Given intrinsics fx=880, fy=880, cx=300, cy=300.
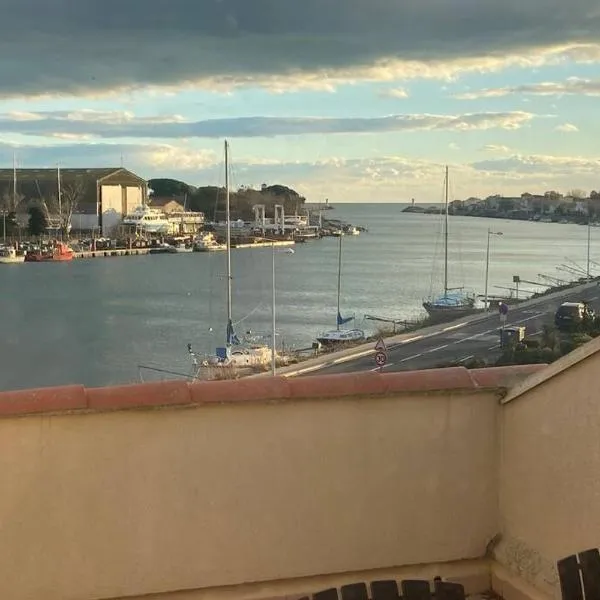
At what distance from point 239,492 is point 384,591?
715 mm

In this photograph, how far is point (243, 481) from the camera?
3174mm

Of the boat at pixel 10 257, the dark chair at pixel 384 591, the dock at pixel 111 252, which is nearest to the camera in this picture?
the dark chair at pixel 384 591

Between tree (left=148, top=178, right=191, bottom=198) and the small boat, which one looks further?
tree (left=148, top=178, right=191, bottom=198)

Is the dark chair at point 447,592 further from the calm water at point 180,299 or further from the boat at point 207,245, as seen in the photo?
the boat at point 207,245

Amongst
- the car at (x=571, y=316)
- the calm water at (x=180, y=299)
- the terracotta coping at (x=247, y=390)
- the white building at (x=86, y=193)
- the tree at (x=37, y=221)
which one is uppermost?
the white building at (x=86, y=193)

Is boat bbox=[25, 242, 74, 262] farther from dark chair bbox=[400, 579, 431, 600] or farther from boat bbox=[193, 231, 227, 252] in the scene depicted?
dark chair bbox=[400, 579, 431, 600]

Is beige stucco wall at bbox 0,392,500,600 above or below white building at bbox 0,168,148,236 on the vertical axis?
below

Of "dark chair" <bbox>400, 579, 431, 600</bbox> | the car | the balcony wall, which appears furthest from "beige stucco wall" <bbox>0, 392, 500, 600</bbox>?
the car

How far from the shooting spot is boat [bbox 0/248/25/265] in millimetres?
86387

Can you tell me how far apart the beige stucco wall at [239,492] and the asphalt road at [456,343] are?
18729 millimetres

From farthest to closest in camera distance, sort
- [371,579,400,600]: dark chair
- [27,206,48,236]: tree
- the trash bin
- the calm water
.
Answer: [27,206,48,236]: tree
the calm water
the trash bin
[371,579,400,600]: dark chair

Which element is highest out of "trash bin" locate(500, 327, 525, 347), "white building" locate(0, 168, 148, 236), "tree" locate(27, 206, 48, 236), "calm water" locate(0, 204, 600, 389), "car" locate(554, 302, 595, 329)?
"white building" locate(0, 168, 148, 236)

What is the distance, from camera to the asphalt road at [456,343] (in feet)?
82.9

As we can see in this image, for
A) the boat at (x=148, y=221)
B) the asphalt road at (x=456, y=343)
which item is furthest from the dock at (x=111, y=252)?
the asphalt road at (x=456, y=343)
